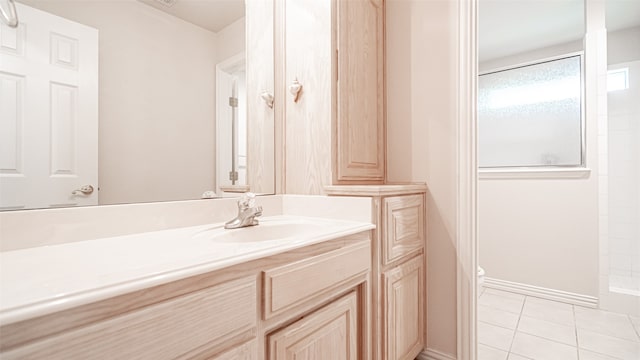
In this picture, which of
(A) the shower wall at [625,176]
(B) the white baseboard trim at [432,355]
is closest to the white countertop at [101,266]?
(B) the white baseboard trim at [432,355]

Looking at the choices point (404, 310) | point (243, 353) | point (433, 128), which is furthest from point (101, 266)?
point (433, 128)

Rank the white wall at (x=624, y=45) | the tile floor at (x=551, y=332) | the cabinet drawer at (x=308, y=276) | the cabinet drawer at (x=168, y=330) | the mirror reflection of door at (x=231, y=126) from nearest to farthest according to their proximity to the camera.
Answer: the cabinet drawer at (x=168, y=330) → the cabinet drawer at (x=308, y=276) → the mirror reflection of door at (x=231, y=126) → the tile floor at (x=551, y=332) → the white wall at (x=624, y=45)

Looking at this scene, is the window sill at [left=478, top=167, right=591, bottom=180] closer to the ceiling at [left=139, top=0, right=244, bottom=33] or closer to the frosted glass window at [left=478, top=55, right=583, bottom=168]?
the frosted glass window at [left=478, top=55, right=583, bottom=168]

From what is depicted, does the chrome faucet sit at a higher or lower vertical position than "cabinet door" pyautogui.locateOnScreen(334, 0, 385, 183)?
lower

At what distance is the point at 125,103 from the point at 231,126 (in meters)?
0.45

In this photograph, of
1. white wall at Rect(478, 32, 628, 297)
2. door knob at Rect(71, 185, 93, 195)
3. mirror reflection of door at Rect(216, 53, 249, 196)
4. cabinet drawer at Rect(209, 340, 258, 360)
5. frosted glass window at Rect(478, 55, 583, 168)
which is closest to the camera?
cabinet drawer at Rect(209, 340, 258, 360)

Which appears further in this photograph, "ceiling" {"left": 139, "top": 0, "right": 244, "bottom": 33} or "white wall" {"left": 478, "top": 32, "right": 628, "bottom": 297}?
"white wall" {"left": 478, "top": 32, "right": 628, "bottom": 297}

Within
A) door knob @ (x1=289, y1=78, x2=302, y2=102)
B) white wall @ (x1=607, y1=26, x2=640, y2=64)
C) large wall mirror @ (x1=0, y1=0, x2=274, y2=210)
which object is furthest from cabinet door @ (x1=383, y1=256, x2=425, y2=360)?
white wall @ (x1=607, y1=26, x2=640, y2=64)

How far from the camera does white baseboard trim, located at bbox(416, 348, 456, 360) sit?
4.78 feet

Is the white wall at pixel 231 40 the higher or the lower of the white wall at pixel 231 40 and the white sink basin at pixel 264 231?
the higher

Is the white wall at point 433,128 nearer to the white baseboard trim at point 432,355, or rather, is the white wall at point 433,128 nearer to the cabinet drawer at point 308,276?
the white baseboard trim at point 432,355

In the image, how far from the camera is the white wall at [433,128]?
4.78 feet

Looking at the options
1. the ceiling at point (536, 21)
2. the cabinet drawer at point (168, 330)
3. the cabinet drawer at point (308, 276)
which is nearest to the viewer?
the cabinet drawer at point (168, 330)

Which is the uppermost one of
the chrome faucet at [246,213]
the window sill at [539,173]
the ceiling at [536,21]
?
the ceiling at [536,21]
